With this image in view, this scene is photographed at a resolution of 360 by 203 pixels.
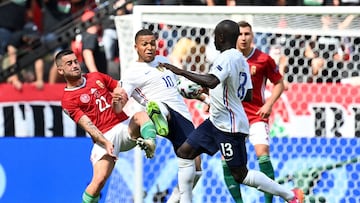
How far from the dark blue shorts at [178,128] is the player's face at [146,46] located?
0.49 metres

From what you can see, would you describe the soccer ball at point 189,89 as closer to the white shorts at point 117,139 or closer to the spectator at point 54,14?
the white shorts at point 117,139

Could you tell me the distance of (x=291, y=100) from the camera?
11.1 meters

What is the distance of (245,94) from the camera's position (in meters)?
8.95

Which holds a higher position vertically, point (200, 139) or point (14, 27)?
point (14, 27)

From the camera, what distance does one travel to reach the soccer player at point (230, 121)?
8711mm

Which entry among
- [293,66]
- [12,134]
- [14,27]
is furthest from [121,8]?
[293,66]

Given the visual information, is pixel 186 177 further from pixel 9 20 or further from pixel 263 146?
pixel 9 20

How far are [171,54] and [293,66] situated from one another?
1.23 metres

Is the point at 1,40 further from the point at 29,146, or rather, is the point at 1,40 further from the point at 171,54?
the point at 171,54

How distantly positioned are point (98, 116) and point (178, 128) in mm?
811

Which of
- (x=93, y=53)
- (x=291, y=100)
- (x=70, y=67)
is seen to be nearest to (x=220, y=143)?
(x=70, y=67)

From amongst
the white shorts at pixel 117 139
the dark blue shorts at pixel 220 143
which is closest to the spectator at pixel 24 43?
the white shorts at pixel 117 139

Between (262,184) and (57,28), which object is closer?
(262,184)

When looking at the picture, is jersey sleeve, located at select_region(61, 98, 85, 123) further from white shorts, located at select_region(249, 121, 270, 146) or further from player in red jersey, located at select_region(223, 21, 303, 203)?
white shorts, located at select_region(249, 121, 270, 146)
